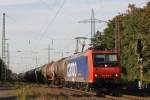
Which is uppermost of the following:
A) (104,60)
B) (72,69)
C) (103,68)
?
(104,60)

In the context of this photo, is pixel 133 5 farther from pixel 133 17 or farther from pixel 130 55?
pixel 130 55

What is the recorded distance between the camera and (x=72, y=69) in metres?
45.9

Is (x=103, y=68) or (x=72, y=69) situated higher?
(x=72, y=69)

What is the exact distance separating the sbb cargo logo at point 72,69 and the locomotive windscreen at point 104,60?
7.30 metres

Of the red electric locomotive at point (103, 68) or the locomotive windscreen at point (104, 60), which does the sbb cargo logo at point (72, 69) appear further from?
the locomotive windscreen at point (104, 60)

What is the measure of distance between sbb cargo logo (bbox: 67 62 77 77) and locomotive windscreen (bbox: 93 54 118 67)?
7.30 m

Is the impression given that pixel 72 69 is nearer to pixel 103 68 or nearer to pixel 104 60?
pixel 104 60

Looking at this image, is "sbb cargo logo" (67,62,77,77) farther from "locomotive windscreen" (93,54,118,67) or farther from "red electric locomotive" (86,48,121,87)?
"locomotive windscreen" (93,54,118,67)

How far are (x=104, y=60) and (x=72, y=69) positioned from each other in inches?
391

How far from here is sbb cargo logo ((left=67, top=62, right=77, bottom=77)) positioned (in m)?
43.9

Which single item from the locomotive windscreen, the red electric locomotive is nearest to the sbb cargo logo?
the red electric locomotive

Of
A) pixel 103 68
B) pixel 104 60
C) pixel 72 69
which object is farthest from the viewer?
pixel 72 69

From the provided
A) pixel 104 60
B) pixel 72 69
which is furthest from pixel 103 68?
pixel 72 69

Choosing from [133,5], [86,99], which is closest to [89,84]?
[86,99]
